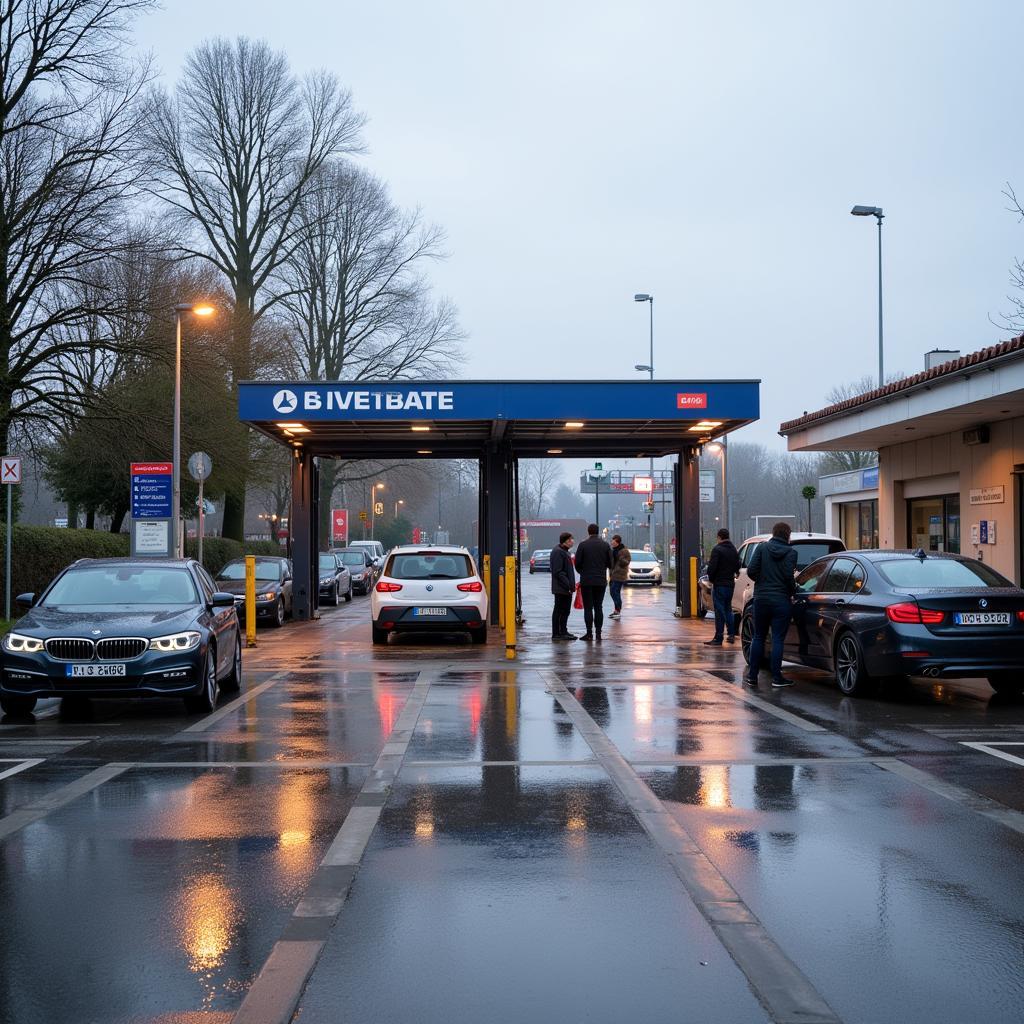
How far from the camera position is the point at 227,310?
40469 millimetres

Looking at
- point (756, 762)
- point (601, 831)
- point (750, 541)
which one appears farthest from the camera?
point (750, 541)

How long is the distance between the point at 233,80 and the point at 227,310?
887cm

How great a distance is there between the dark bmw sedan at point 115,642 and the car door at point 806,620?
6403mm

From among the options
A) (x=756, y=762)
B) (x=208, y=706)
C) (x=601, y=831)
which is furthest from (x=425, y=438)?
(x=601, y=831)

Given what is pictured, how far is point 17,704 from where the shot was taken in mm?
11219

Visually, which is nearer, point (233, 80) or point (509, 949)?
point (509, 949)

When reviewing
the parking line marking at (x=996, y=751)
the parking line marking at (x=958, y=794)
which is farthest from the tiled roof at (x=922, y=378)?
the parking line marking at (x=958, y=794)

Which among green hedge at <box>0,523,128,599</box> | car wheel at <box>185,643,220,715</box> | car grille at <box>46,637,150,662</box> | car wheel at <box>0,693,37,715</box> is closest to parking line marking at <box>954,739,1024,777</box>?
car wheel at <box>185,643,220,715</box>

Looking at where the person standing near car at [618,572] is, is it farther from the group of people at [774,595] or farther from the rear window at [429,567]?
the group of people at [774,595]

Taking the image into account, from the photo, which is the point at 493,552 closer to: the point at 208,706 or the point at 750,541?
the point at 750,541

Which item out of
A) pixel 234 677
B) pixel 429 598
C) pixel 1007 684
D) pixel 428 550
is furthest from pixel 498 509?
pixel 1007 684

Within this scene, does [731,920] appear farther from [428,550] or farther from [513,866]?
[428,550]

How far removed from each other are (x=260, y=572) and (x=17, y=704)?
54.7 ft

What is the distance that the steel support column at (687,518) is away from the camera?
89.6 ft
